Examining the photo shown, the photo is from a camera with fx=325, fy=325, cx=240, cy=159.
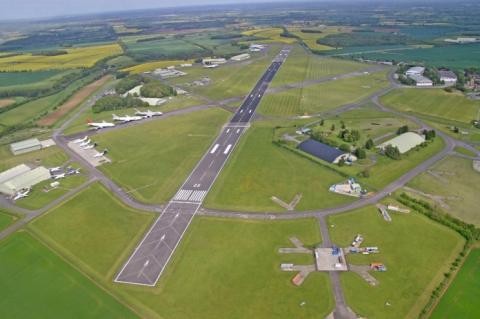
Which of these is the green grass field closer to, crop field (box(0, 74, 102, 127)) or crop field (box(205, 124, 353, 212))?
crop field (box(205, 124, 353, 212))

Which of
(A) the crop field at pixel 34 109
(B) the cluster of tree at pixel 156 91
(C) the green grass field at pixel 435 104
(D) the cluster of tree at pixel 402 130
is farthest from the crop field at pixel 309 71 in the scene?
(A) the crop field at pixel 34 109

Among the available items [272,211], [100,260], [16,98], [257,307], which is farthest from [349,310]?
[16,98]

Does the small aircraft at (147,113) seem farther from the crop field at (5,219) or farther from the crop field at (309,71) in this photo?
the crop field at (5,219)

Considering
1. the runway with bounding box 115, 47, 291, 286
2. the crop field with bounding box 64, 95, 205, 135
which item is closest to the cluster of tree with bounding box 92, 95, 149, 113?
the crop field with bounding box 64, 95, 205, 135

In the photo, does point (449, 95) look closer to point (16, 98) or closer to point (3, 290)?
point (3, 290)

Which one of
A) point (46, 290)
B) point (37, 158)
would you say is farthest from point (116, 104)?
point (46, 290)
